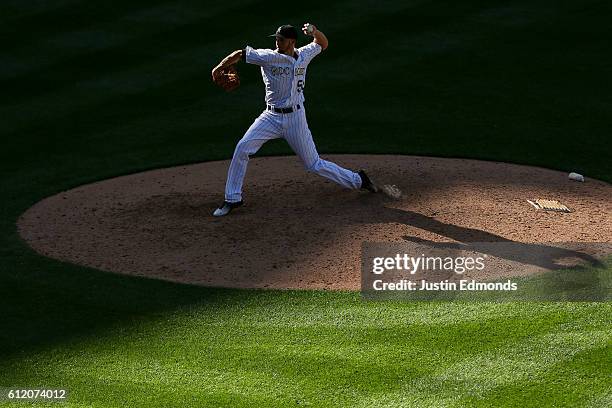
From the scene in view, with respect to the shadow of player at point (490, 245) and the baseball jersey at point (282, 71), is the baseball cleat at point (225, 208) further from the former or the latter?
the shadow of player at point (490, 245)

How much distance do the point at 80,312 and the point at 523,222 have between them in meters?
4.34

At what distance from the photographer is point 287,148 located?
44.8ft

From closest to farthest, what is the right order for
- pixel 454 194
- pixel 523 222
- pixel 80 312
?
pixel 80 312 → pixel 523 222 → pixel 454 194

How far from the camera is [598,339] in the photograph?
26.6 ft

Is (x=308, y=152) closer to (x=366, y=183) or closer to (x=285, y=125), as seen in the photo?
(x=285, y=125)

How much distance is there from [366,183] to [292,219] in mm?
949

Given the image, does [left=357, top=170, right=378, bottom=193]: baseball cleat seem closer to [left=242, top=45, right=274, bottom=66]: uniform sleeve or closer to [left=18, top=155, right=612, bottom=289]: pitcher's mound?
[left=18, top=155, right=612, bottom=289]: pitcher's mound

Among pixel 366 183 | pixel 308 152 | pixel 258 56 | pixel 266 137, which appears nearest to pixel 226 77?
pixel 258 56

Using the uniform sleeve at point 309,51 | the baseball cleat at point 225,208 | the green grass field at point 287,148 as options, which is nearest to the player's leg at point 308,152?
the uniform sleeve at point 309,51

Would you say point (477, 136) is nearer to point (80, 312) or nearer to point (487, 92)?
point (487, 92)

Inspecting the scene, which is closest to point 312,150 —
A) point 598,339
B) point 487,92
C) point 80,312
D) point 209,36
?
point 80,312

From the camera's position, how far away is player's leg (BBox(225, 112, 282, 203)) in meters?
11.0

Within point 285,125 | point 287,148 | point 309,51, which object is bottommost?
point 287,148

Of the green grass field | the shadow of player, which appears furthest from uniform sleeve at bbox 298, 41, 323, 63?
the green grass field
